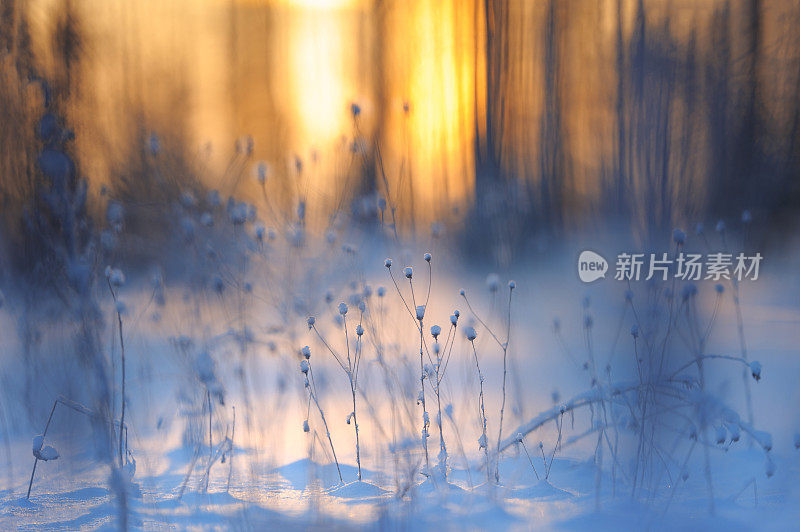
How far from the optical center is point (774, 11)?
1.72 m

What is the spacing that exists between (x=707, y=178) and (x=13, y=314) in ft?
7.25

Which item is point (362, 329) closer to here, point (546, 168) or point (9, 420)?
point (546, 168)

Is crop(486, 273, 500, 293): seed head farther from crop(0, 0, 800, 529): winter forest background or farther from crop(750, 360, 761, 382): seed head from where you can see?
crop(750, 360, 761, 382): seed head

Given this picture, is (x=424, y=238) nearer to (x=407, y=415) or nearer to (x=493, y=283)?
(x=493, y=283)

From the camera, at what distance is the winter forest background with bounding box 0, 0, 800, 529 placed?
5.62ft

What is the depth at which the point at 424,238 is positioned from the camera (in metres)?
1.74

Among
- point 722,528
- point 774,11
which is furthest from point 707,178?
point 722,528

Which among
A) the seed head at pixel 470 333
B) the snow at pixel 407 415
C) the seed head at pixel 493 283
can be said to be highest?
the seed head at pixel 493 283

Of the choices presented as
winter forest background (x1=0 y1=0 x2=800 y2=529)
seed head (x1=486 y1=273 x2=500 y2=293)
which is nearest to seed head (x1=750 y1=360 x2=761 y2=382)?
winter forest background (x1=0 y1=0 x2=800 y2=529)

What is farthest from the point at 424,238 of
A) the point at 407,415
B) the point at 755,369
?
the point at 755,369

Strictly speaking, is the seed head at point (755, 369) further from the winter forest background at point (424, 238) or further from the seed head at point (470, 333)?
the seed head at point (470, 333)

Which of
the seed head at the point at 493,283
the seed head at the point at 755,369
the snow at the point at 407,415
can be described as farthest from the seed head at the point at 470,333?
the seed head at the point at 755,369

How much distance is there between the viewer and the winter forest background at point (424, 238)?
1.71 m

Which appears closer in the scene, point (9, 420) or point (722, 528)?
point (722, 528)
